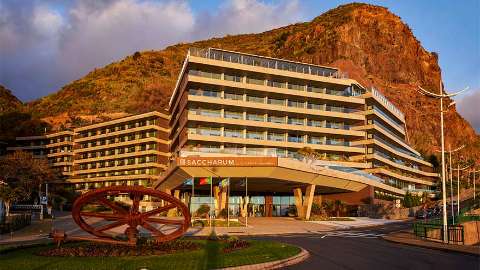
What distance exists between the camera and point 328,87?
86375 mm

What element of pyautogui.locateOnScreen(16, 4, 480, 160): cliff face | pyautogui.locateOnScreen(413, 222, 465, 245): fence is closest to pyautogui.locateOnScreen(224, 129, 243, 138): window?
pyautogui.locateOnScreen(413, 222, 465, 245): fence

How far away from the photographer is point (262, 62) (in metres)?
82.1

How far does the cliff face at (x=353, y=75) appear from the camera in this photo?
162375 millimetres

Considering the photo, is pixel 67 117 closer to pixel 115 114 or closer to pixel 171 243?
pixel 115 114

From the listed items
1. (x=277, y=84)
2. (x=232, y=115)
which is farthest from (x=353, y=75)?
(x=232, y=115)

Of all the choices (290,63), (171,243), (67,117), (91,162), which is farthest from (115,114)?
(171,243)

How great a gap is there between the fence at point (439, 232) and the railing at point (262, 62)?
4706cm

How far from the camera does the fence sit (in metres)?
32.7

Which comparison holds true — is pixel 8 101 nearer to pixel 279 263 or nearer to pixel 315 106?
pixel 315 106

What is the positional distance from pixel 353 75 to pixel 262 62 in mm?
68930

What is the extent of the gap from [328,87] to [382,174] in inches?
714

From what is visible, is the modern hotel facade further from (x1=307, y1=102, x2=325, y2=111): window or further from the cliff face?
the cliff face

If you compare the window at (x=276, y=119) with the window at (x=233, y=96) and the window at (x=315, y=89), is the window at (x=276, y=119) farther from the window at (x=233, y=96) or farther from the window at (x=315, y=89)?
the window at (x=315, y=89)

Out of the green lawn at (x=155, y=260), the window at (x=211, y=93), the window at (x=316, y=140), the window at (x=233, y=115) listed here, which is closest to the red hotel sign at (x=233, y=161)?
the green lawn at (x=155, y=260)
